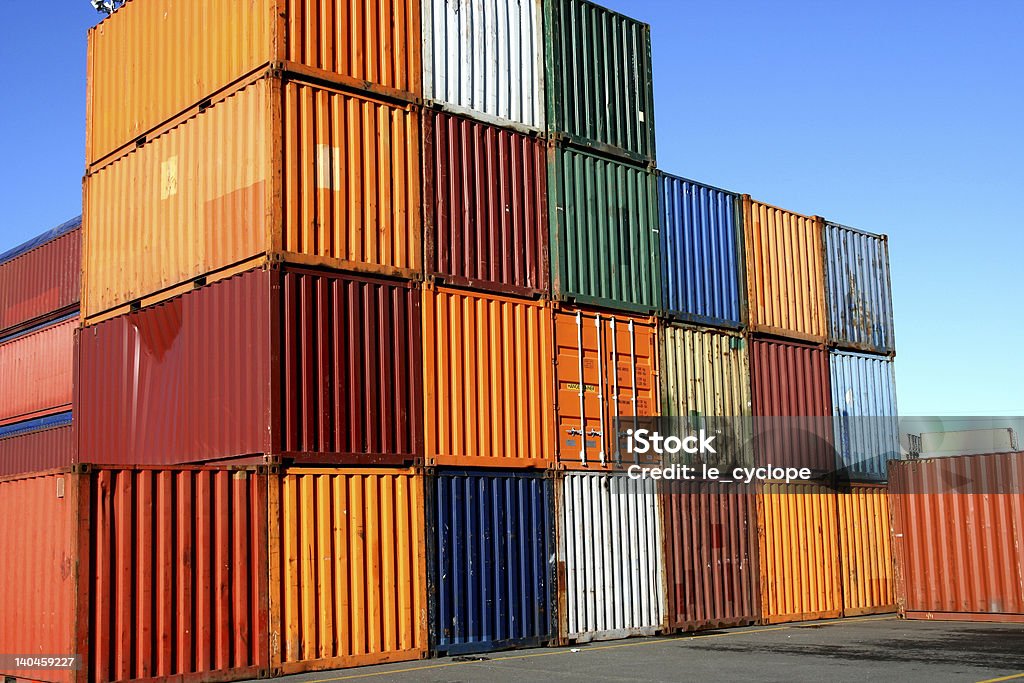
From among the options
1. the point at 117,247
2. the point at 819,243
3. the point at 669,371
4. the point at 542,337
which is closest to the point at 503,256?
the point at 542,337

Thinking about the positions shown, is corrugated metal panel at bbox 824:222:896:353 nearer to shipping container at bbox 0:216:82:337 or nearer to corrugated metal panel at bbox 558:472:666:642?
corrugated metal panel at bbox 558:472:666:642

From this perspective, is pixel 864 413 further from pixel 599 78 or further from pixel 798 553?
pixel 599 78

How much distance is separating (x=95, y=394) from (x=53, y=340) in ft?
24.8

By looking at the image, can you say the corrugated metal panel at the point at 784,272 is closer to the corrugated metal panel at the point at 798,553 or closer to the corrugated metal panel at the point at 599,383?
the corrugated metal panel at the point at 798,553

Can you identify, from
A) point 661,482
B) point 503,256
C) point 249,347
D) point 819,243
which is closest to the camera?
point 249,347

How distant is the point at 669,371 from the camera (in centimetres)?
2075

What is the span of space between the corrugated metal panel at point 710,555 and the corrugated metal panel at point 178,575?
8.25 metres

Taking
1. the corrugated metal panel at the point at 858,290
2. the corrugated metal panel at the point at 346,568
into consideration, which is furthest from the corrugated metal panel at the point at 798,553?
the corrugated metal panel at the point at 346,568

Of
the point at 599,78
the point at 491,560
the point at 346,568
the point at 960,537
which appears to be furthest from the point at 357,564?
the point at 960,537

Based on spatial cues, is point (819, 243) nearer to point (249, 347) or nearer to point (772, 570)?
point (772, 570)

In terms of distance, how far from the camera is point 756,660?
15.3 metres

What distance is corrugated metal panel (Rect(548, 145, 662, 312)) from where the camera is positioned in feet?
63.3

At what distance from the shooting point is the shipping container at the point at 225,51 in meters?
16.5

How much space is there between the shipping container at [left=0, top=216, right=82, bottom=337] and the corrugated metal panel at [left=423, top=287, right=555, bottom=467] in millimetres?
11168
